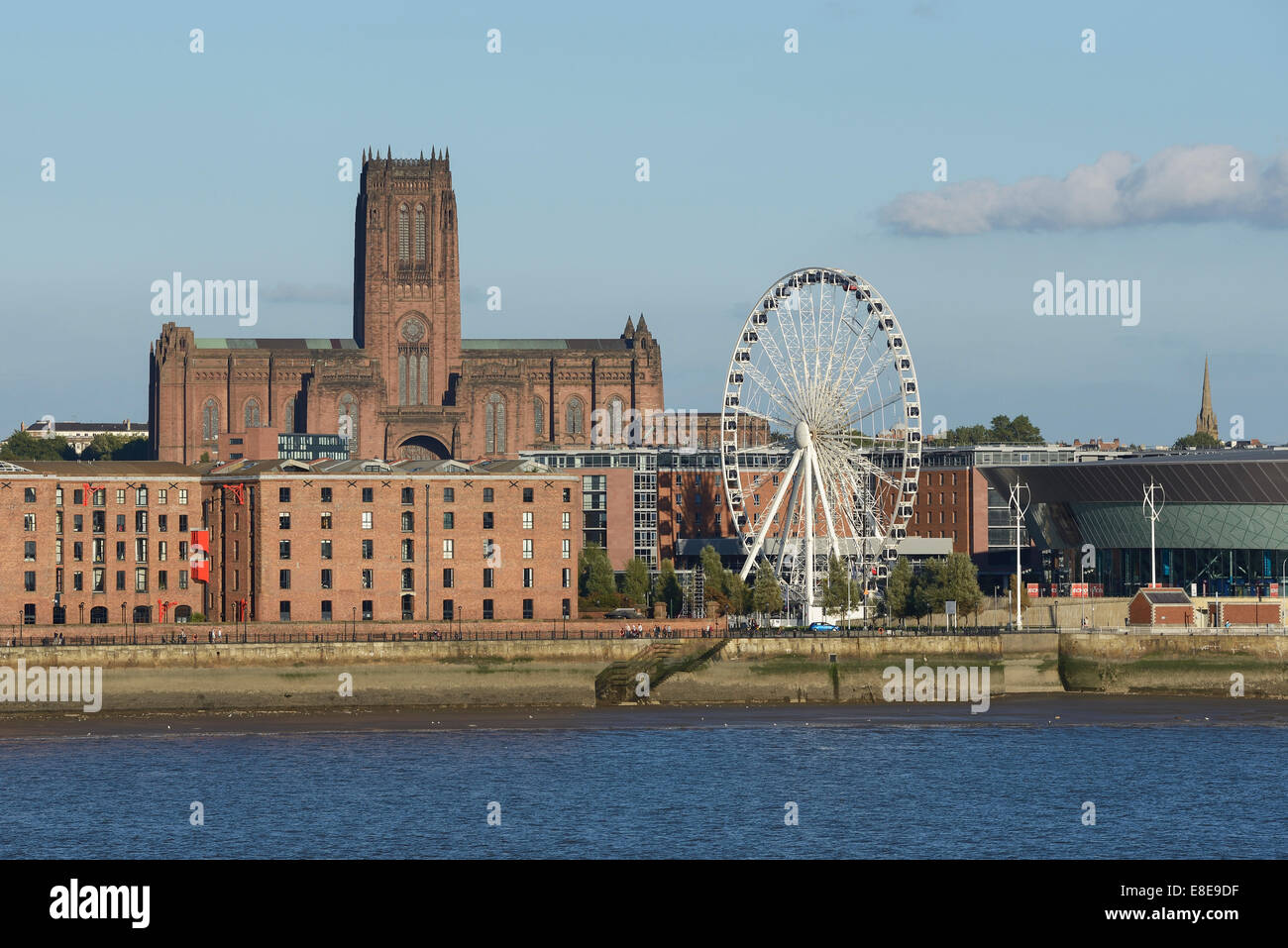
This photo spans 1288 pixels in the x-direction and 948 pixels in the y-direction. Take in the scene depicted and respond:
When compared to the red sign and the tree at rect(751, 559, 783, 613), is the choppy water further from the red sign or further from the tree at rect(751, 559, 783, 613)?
the tree at rect(751, 559, 783, 613)

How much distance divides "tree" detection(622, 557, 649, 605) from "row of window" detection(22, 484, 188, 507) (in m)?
36.0

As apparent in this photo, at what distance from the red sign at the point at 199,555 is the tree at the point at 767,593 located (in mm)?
36683

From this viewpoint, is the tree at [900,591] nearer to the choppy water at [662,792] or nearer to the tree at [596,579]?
the tree at [596,579]

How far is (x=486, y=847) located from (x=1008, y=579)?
110 m

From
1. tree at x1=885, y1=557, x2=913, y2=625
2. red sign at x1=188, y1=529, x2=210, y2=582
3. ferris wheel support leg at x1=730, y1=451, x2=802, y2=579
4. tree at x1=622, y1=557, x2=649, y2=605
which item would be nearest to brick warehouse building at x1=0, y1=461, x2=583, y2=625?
red sign at x1=188, y1=529, x2=210, y2=582

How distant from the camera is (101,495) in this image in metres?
113

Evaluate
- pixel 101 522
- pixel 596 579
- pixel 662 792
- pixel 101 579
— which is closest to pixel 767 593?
pixel 596 579

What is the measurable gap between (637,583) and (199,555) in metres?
37.6

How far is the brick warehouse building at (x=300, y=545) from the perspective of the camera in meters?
108

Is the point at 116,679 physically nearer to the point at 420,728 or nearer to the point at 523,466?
the point at 420,728

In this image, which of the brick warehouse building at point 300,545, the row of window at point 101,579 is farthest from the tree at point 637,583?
the row of window at point 101,579
